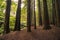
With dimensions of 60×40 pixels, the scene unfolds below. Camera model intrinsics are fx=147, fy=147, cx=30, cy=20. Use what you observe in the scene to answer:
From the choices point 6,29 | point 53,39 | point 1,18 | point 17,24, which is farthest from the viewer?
point 1,18

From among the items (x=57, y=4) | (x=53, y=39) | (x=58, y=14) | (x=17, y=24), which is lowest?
(x=53, y=39)

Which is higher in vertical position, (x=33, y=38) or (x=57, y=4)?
(x=57, y=4)

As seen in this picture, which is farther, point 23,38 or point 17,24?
point 17,24

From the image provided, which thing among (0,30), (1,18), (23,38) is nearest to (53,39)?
(23,38)

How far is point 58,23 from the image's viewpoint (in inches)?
690

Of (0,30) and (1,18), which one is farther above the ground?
(1,18)

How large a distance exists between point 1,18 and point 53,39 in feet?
33.2

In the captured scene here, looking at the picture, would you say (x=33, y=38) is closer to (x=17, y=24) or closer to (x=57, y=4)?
(x=17, y=24)

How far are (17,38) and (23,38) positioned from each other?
1.84ft

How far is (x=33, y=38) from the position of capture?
12.5m

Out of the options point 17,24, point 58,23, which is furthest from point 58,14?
point 17,24

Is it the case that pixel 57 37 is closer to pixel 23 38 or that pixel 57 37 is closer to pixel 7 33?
pixel 23 38

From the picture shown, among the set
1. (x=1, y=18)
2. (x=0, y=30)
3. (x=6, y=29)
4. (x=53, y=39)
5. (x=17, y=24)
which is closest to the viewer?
(x=53, y=39)

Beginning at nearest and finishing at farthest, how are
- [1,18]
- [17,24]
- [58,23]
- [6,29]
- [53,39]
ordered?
1. [53,39]
2. [6,29]
3. [17,24]
4. [58,23]
5. [1,18]
